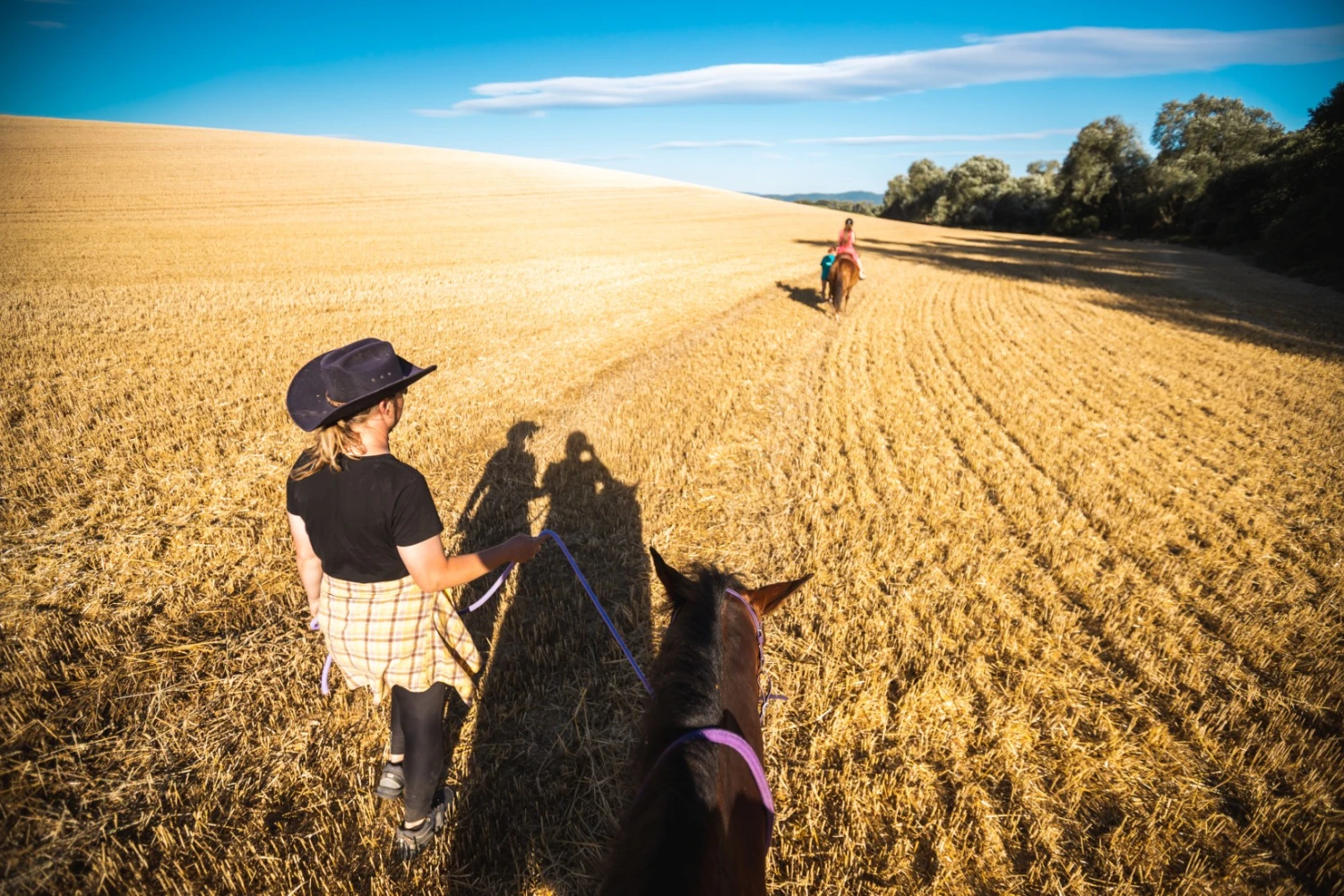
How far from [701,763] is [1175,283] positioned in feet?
93.8

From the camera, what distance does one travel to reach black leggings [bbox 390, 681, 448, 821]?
2270 millimetres

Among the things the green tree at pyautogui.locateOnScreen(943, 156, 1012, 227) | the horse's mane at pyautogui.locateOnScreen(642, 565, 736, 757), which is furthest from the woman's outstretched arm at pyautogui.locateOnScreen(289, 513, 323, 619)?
the green tree at pyautogui.locateOnScreen(943, 156, 1012, 227)

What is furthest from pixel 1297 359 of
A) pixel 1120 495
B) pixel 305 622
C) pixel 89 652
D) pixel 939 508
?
pixel 89 652

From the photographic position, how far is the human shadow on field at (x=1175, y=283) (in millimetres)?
13758

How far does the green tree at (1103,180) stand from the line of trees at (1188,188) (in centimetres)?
8

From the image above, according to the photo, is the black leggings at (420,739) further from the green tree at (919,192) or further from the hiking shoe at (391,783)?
the green tree at (919,192)

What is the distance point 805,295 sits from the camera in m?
16.7

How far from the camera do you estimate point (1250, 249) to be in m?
33.3

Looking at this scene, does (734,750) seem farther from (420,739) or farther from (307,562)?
(307,562)

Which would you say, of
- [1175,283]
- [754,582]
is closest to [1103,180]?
[1175,283]

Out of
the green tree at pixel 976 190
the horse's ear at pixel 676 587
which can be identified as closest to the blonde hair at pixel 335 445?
the horse's ear at pixel 676 587

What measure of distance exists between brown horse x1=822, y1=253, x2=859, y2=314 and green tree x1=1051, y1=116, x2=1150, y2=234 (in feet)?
164

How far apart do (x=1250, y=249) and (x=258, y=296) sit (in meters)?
50.3

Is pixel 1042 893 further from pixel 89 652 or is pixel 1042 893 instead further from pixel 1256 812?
pixel 89 652
